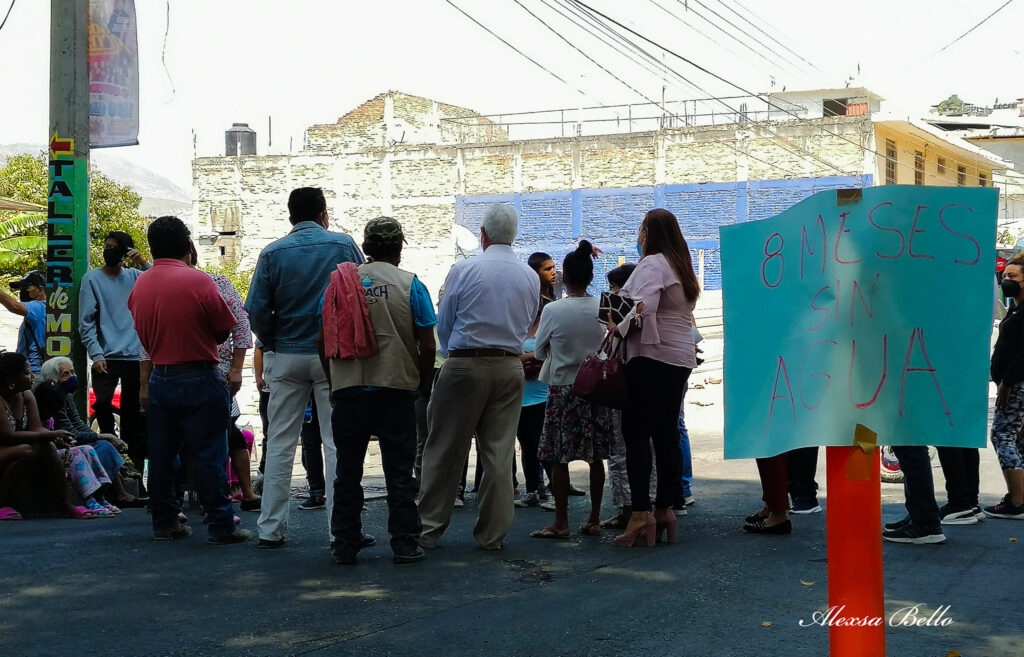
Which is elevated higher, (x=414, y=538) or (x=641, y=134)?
(x=641, y=134)

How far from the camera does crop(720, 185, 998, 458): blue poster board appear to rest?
10.8ft

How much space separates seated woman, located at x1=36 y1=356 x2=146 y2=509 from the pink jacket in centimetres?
321

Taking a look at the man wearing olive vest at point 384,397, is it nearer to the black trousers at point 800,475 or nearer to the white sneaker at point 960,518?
the black trousers at point 800,475

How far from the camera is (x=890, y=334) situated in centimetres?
331

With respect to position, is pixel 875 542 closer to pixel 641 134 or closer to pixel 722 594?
pixel 722 594

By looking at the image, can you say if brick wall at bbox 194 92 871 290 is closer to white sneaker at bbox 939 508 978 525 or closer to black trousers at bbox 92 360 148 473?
black trousers at bbox 92 360 148 473

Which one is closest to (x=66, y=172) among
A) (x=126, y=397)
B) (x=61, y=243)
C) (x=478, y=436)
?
(x=61, y=243)

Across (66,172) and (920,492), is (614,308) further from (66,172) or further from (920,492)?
(66,172)

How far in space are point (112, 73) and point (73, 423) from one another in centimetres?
308

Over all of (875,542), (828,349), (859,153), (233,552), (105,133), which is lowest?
(233,552)

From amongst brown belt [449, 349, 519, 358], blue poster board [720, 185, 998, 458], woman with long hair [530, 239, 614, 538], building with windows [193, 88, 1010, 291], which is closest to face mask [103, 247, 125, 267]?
brown belt [449, 349, 519, 358]

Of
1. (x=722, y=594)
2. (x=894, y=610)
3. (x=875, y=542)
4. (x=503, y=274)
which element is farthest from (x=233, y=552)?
(x=875, y=542)

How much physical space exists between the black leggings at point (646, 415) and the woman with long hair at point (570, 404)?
471 millimetres

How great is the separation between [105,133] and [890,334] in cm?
819
